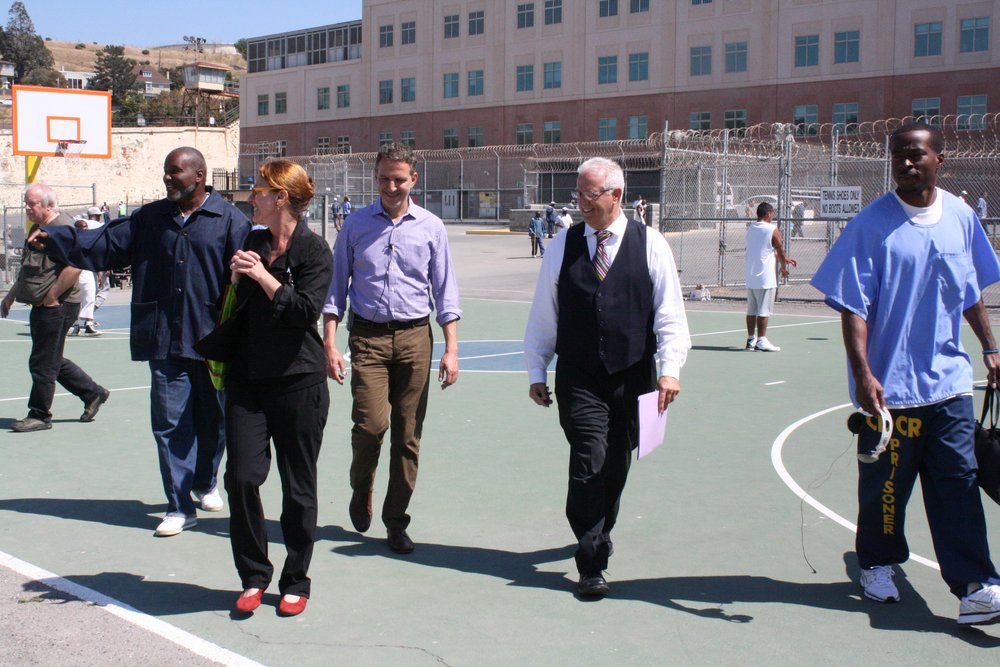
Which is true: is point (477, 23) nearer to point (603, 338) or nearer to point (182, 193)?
point (182, 193)

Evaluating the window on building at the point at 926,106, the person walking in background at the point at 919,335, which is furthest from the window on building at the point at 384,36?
the person walking in background at the point at 919,335

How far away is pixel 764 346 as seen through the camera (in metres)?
14.6

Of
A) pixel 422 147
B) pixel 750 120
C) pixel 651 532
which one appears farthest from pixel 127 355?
pixel 422 147

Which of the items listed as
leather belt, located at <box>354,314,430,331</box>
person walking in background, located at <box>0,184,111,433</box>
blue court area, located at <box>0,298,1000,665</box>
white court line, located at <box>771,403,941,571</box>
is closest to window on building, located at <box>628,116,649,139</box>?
white court line, located at <box>771,403,941,571</box>

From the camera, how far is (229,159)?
3590 inches

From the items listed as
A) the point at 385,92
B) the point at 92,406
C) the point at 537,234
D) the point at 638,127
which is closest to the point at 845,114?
the point at 638,127

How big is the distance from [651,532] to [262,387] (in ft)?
8.16

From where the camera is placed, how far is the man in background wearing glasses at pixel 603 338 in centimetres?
517

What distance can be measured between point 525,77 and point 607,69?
6.19 metres

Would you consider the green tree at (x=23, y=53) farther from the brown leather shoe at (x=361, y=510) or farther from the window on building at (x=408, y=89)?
the brown leather shoe at (x=361, y=510)

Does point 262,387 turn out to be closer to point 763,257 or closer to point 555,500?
point 555,500

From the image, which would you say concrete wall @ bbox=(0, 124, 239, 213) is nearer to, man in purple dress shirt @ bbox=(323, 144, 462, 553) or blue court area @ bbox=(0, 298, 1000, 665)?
blue court area @ bbox=(0, 298, 1000, 665)

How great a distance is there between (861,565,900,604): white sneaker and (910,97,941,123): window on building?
5651 centimetres

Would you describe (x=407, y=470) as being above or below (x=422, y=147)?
below
